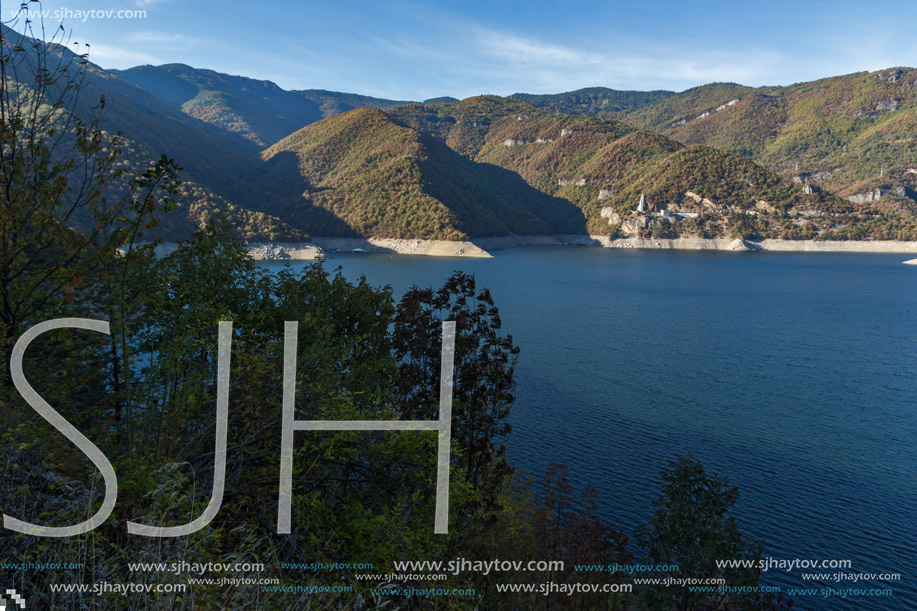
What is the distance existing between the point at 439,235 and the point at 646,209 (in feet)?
300

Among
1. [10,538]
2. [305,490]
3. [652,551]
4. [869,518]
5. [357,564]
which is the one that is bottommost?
[869,518]

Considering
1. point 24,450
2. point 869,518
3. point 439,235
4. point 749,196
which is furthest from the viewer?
point 749,196

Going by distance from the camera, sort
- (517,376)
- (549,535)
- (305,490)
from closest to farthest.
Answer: (305,490), (549,535), (517,376)

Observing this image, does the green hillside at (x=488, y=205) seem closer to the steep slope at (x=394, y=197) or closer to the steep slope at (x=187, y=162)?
the steep slope at (x=394, y=197)

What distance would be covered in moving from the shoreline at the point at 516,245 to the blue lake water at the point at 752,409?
58680 mm

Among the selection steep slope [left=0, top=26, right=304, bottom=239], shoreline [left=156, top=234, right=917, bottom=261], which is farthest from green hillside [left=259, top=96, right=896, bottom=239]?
steep slope [left=0, top=26, right=304, bottom=239]

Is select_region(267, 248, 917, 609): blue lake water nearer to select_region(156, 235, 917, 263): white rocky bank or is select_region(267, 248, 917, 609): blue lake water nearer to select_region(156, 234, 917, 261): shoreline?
select_region(156, 235, 917, 263): white rocky bank

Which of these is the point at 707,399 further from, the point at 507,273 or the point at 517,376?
the point at 507,273

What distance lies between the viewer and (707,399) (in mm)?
30438

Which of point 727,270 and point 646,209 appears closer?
point 727,270

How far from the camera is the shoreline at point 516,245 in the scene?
117m

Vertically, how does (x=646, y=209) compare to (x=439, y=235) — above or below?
above

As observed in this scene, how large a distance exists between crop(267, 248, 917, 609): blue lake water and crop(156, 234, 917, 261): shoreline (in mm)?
58680

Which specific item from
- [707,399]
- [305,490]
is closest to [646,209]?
[707,399]
